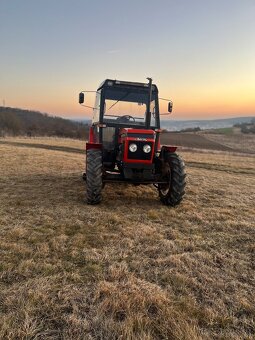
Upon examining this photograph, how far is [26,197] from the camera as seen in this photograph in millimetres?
7535

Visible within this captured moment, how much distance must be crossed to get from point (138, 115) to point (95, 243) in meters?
4.13

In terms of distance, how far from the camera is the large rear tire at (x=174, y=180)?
6988mm

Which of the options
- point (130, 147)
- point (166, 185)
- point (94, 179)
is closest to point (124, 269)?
point (94, 179)

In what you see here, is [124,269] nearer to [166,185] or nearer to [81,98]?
[166,185]

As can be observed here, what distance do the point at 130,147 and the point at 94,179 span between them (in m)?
1.00

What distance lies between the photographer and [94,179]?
22.0ft

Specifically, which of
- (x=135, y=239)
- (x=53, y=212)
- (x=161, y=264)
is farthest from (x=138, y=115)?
(x=161, y=264)

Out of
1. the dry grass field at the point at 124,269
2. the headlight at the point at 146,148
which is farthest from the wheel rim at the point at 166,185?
the headlight at the point at 146,148

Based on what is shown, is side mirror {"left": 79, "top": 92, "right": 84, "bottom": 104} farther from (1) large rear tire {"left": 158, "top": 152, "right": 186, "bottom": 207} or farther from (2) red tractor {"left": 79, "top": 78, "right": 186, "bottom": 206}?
(1) large rear tire {"left": 158, "top": 152, "right": 186, "bottom": 207}

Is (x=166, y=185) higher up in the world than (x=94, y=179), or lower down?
lower down

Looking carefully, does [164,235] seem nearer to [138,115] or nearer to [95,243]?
[95,243]

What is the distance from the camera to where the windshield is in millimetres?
7906

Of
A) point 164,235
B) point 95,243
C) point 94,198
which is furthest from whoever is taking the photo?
point 94,198

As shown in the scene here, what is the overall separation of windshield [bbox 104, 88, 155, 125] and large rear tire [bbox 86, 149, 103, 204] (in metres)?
1.46
